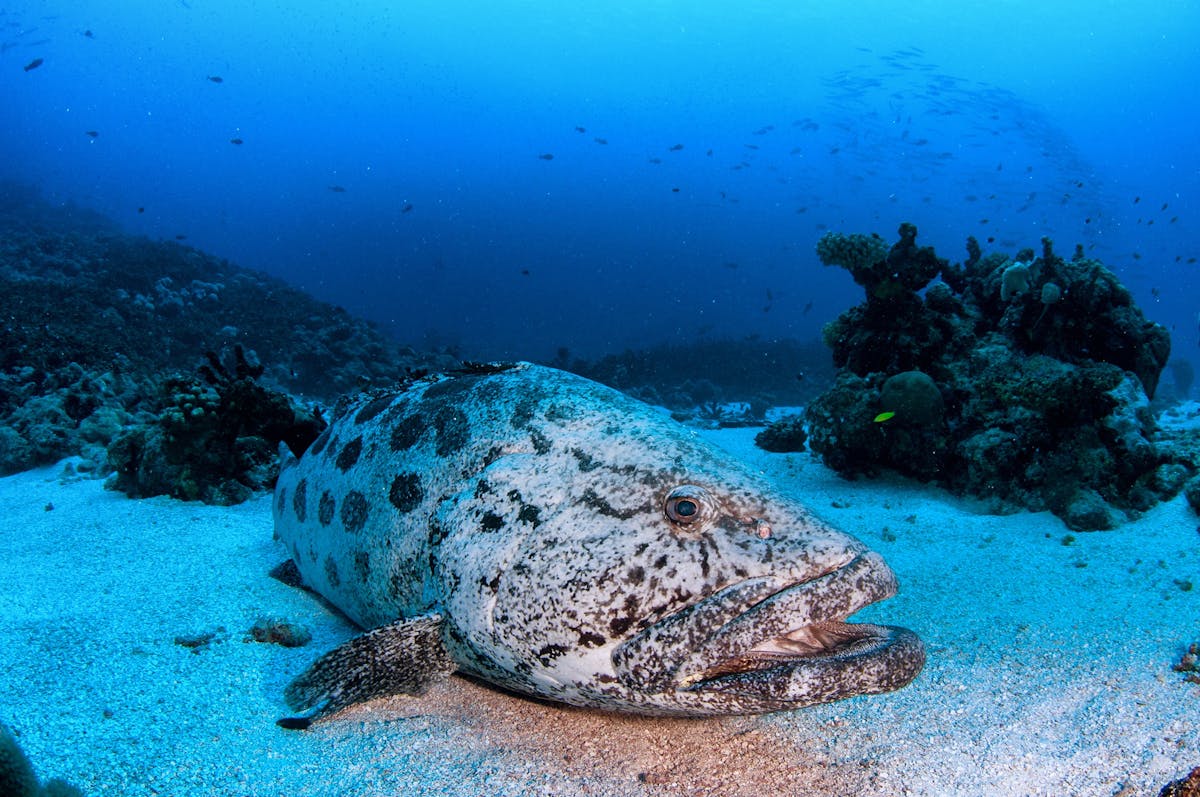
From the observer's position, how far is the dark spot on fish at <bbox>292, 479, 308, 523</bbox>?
3.95 meters

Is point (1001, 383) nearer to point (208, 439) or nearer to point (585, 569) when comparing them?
point (585, 569)

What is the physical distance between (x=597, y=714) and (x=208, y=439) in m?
5.74

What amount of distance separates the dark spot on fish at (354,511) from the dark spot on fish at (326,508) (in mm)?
152

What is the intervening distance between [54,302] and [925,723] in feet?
61.0

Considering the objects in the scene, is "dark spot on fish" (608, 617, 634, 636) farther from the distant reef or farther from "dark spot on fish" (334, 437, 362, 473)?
the distant reef

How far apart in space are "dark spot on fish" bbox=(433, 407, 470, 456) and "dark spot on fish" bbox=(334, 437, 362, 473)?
0.63 metres

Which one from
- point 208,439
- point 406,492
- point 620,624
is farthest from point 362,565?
point 208,439

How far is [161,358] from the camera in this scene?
1395cm

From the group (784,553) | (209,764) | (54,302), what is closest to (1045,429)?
(784,553)

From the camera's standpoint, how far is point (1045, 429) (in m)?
6.04

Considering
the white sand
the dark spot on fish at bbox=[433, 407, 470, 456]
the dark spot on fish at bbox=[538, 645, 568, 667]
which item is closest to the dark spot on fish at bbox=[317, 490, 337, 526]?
the white sand

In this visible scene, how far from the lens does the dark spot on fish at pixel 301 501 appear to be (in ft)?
13.0

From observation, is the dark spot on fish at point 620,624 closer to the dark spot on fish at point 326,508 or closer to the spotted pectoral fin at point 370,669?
the spotted pectoral fin at point 370,669

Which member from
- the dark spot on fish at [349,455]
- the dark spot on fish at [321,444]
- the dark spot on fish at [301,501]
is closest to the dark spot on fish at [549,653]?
the dark spot on fish at [349,455]
